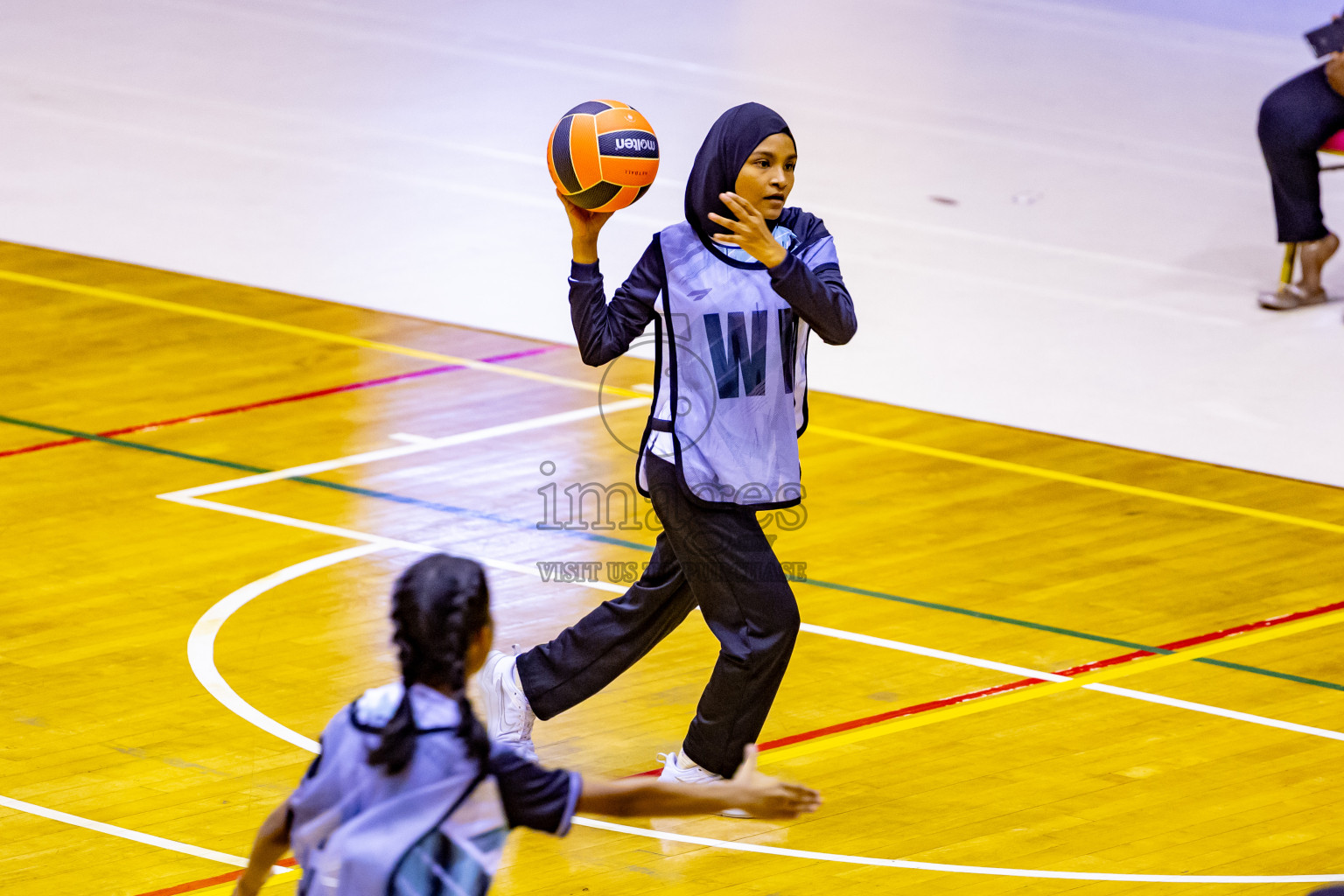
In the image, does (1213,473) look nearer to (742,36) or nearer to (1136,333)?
(1136,333)

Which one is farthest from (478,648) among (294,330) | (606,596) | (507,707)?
(294,330)

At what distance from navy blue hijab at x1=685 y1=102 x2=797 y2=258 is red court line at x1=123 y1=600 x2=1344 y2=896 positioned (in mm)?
1678

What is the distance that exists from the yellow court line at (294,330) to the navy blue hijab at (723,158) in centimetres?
458

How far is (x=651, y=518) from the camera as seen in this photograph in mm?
8805

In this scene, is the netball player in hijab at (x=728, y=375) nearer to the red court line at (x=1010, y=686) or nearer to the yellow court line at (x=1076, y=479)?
the red court line at (x=1010, y=686)

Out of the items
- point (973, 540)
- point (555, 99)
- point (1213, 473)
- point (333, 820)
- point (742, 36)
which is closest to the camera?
point (333, 820)

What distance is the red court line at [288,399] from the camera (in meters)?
9.17

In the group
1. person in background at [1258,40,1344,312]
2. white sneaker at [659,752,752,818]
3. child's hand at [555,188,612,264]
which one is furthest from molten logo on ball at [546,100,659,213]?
person in background at [1258,40,1344,312]

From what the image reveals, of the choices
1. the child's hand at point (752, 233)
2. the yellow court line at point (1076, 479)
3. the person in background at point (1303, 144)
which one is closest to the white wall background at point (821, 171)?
the person in background at point (1303, 144)

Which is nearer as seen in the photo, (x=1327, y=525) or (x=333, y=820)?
(x=333, y=820)

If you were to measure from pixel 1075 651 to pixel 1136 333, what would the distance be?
4.84 meters

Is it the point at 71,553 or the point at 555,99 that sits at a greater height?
the point at 555,99

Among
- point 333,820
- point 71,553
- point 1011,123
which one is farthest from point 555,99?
point 333,820

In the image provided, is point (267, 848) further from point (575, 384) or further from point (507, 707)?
point (575, 384)
